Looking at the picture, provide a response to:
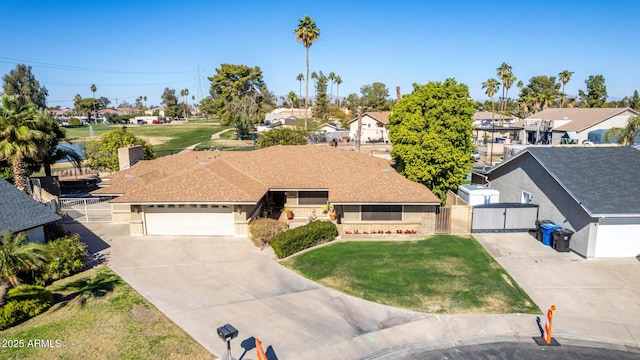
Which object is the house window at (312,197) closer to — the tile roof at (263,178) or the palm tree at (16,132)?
the tile roof at (263,178)

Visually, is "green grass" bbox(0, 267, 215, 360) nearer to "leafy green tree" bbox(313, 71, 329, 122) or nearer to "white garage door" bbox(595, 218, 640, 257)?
"white garage door" bbox(595, 218, 640, 257)

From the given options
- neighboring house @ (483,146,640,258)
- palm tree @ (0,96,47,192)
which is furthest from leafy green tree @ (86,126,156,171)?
neighboring house @ (483,146,640,258)

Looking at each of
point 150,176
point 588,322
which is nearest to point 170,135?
point 150,176

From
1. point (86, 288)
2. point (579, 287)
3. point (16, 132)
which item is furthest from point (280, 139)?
point (579, 287)

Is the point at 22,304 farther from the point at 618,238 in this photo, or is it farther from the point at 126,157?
the point at 618,238

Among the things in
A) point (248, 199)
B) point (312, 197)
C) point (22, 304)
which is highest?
point (248, 199)

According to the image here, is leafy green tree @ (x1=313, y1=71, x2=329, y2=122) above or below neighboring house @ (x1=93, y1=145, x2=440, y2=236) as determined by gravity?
above
